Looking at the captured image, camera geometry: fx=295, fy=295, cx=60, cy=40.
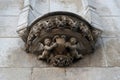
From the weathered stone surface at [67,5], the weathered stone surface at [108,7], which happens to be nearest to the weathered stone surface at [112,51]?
the weathered stone surface at [108,7]

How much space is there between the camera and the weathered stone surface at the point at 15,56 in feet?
8.28

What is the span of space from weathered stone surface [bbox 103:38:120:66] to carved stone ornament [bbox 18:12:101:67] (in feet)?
0.57

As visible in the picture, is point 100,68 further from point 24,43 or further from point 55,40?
point 24,43

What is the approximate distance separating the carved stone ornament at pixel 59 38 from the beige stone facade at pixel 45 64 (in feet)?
0.21

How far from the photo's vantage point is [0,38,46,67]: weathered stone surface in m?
2.52

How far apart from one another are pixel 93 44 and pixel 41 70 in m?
0.53

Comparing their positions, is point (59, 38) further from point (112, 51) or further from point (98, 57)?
point (112, 51)

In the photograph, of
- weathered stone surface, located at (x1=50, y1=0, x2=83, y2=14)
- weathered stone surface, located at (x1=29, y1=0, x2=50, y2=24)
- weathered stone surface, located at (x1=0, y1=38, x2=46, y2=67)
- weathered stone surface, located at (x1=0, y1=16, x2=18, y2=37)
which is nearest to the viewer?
weathered stone surface, located at (x1=0, y1=38, x2=46, y2=67)

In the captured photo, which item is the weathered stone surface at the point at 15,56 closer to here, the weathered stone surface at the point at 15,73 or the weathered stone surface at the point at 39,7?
the weathered stone surface at the point at 15,73

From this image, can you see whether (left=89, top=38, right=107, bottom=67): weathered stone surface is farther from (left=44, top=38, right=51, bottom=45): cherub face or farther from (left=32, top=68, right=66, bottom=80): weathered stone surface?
(left=44, top=38, right=51, bottom=45): cherub face

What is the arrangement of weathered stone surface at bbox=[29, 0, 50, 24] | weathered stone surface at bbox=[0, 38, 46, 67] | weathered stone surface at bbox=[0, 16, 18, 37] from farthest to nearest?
weathered stone surface at bbox=[29, 0, 50, 24] → weathered stone surface at bbox=[0, 16, 18, 37] → weathered stone surface at bbox=[0, 38, 46, 67]

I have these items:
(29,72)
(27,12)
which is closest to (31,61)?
(29,72)

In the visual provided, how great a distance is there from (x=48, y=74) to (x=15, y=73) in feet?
0.90

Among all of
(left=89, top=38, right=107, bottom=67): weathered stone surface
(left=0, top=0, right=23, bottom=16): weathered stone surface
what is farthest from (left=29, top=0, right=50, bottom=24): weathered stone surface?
(left=89, top=38, right=107, bottom=67): weathered stone surface
